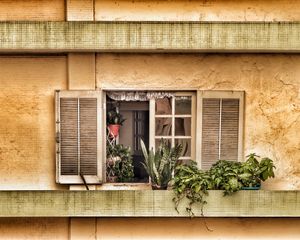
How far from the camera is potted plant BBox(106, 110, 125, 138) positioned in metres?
5.30

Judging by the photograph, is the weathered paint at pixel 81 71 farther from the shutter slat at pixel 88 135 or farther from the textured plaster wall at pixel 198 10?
the textured plaster wall at pixel 198 10

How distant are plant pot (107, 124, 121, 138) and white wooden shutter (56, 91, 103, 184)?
0.52 ft

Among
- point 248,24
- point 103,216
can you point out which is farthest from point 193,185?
point 248,24

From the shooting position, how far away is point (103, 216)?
5.04 metres

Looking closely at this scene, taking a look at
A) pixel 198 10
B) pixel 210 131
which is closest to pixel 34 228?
pixel 210 131

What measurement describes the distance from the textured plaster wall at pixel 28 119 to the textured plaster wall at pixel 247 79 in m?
0.60

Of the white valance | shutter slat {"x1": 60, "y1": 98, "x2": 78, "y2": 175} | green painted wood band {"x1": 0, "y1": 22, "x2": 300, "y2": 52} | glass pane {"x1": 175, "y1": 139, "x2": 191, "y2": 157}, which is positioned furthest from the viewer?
glass pane {"x1": 175, "y1": 139, "x2": 191, "y2": 157}

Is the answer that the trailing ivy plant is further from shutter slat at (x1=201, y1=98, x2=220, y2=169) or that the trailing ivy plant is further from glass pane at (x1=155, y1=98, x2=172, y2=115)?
glass pane at (x1=155, y1=98, x2=172, y2=115)

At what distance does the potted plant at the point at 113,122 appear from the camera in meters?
5.30

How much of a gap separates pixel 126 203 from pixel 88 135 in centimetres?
85

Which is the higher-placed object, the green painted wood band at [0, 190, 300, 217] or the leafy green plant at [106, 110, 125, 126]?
the leafy green plant at [106, 110, 125, 126]

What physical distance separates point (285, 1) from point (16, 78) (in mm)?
3037

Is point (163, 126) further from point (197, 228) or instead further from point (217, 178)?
point (197, 228)

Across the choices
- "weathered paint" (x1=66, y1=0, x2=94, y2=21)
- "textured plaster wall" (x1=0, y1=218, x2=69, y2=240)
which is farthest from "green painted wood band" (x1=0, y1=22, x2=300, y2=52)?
"textured plaster wall" (x1=0, y1=218, x2=69, y2=240)
